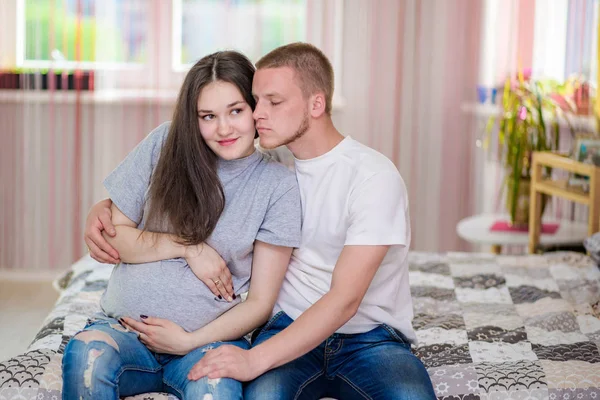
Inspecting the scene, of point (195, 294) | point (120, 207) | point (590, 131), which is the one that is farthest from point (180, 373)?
point (590, 131)

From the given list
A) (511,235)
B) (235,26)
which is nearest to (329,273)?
(511,235)

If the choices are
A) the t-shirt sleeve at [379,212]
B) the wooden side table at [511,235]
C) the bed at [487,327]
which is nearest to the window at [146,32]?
the wooden side table at [511,235]

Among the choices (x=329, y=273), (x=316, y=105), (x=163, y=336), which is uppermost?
(x=316, y=105)

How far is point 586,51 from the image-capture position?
3.54 meters

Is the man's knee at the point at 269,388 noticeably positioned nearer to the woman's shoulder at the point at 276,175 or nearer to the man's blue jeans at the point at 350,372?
the man's blue jeans at the point at 350,372

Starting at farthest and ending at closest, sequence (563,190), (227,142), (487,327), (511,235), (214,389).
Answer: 1. (511,235)
2. (563,190)
3. (487,327)
4. (227,142)
5. (214,389)

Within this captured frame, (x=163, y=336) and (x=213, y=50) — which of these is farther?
(x=213, y=50)

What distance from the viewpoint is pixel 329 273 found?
190cm

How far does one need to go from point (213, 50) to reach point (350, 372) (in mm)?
2631

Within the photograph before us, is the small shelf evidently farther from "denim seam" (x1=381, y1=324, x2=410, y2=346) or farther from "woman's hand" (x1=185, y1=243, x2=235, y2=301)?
"woman's hand" (x1=185, y1=243, x2=235, y2=301)

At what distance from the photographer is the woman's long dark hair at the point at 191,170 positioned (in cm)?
183

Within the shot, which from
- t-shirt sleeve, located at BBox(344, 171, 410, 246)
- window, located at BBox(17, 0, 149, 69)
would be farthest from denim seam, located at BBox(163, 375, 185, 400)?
window, located at BBox(17, 0, 149, 69)

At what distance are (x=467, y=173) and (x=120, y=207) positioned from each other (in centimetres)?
271

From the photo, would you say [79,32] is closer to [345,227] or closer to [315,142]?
[315,142]
